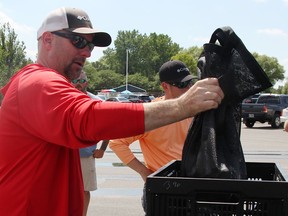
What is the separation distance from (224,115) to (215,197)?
366 millimetres

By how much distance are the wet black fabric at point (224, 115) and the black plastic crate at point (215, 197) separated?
9cm

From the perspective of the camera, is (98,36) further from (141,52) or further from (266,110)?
(141,52)

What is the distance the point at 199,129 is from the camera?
2.04 metres

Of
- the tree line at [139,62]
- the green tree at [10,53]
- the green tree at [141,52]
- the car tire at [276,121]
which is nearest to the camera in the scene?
the car tire at [276,121]

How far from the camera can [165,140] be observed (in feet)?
12.5

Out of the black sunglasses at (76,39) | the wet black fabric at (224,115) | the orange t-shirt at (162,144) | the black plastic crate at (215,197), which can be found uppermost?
the black sunglasses at (76,39)

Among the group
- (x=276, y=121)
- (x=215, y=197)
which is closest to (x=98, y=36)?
(x=215, y=197)

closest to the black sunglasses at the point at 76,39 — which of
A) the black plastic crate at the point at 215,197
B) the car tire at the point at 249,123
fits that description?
the black plastic crate at the point at 215,197

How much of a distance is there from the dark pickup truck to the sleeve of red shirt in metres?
22.4

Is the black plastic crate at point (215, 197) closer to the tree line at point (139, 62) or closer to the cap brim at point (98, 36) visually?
the cap brim at point (98, 36)

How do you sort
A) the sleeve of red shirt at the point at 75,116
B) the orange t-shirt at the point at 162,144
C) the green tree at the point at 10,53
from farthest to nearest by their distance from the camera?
1. the green tree at the point at 10,53
2. the orange t-shirt at the point at 162,144
3. the sleeve of red shirt at the point at 75,116

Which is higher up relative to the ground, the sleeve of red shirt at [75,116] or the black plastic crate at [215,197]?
the sleeve of red shirt at [75,116]

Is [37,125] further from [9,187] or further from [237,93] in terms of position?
[237,93]

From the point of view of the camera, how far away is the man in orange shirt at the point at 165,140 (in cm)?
379
